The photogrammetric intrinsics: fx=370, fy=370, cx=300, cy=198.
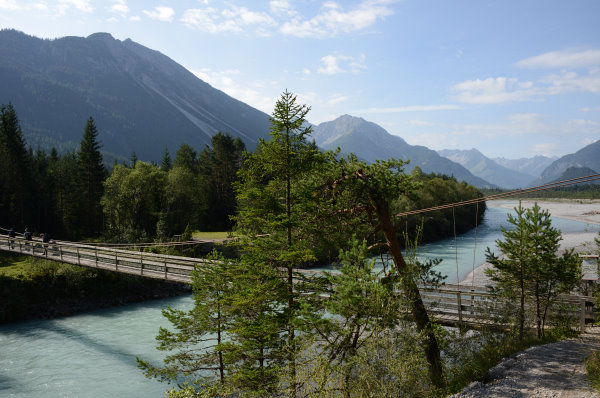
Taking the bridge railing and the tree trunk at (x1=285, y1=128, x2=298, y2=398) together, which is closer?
the tree trunk at (x1=285, y1=128, x2=298, y2=398)

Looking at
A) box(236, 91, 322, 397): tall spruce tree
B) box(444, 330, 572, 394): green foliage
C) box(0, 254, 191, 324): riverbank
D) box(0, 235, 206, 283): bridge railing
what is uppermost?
box(236, 91, 322, 397): tall spruce tree

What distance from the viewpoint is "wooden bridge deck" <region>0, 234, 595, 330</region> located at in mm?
10641

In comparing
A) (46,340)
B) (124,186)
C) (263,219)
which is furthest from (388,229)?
(124,186)

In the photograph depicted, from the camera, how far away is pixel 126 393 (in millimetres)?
14789

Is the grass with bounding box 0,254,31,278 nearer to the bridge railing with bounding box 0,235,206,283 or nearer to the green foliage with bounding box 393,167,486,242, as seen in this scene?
the bridge railing with bounding box 0,235,206,283

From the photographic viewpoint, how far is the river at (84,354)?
15109 millimetres

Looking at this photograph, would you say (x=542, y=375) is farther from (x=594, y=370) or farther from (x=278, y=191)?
(x=278, y=191)

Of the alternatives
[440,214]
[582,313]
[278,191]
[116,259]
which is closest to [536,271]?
[582,313]

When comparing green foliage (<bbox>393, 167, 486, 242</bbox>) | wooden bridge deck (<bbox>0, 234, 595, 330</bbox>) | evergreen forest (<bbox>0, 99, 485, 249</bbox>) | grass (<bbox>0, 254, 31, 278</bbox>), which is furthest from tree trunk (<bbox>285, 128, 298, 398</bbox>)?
green foliage (<bbox>393, 167, 486, 242</bbox>)

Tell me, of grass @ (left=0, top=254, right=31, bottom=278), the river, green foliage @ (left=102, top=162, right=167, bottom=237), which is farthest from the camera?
green foliage @ (left=102, top=162, right=167, bottom=237)

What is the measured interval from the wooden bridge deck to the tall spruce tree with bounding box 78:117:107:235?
59.3 feet

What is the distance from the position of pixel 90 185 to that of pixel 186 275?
35.0m

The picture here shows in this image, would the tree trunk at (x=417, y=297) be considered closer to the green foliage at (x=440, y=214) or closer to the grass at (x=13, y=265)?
the grass at (x=13, y=265)

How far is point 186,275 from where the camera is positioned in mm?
16891
